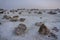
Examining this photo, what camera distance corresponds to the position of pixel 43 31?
3.02 m

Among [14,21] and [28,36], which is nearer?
[28,36]

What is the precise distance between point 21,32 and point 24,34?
8 cm

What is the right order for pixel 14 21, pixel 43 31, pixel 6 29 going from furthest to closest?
pixel 14 21 → pixel 6 29 → pixel 43 31

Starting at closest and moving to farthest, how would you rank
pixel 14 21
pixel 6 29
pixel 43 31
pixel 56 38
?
pixel 56 38
pixel 43 31
pixel 6 29
pixel 14 21

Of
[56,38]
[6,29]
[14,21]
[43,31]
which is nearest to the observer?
[56,38]

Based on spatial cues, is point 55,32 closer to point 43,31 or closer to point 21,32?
point 43,31

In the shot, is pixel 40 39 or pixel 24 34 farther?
pixel 24 34

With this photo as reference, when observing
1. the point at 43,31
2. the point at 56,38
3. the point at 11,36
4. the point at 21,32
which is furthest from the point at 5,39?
the point at 56,38

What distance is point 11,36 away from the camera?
304 centimetres

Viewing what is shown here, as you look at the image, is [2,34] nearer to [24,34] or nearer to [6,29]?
[6,29]

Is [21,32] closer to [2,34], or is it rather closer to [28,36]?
[28,36]

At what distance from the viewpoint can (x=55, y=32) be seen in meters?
3.10

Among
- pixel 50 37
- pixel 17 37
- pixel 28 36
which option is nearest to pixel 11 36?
pixel 17 37

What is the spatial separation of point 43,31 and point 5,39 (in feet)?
2.77
